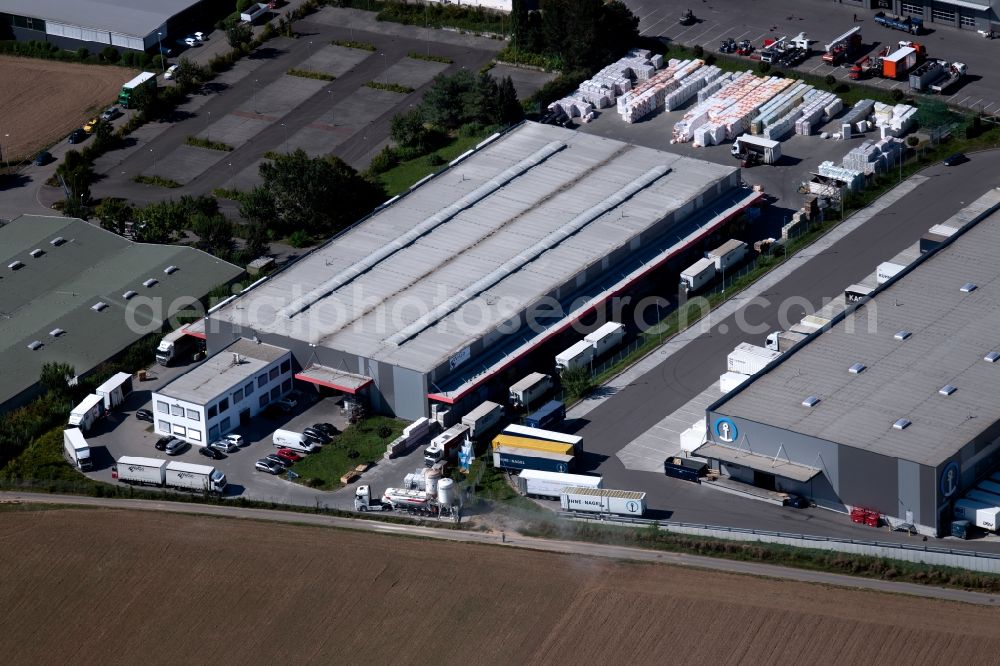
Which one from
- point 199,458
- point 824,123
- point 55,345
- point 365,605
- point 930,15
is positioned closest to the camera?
point 365,605

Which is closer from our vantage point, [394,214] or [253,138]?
[394,214]

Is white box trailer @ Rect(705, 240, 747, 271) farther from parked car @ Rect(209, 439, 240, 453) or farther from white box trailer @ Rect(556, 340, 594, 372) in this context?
parked car @ Rect(209, 439, 240, 453)

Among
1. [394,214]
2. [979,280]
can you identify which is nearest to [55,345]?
[394,214]

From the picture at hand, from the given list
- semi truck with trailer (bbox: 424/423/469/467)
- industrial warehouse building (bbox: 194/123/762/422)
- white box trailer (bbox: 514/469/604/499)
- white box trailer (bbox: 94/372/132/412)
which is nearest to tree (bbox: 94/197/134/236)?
industrial warehouse building (bbox: 194/123/762/422)

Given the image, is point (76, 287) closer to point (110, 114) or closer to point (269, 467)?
point (269, 467)

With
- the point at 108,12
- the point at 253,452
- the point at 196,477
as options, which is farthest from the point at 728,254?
the point at 108,12

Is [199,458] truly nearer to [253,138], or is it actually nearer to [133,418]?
[133,418]
